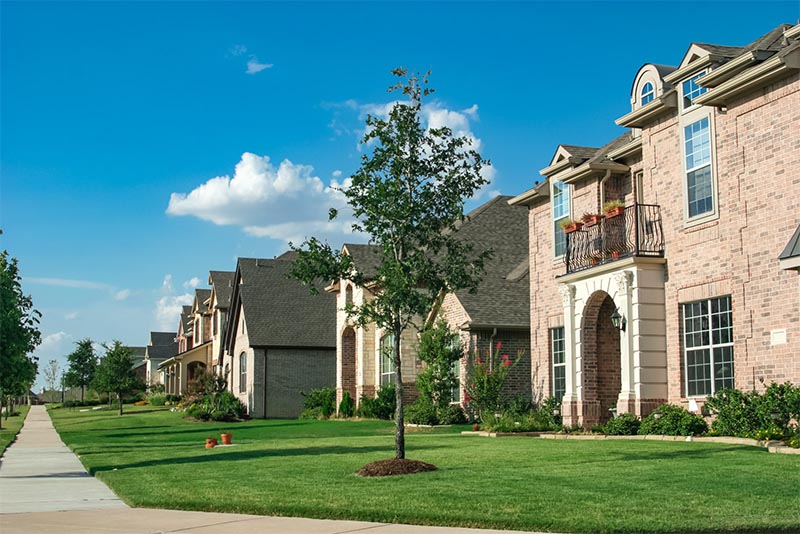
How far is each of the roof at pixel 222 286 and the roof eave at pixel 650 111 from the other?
122 feet

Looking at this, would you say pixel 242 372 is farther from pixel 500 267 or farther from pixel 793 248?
pixel 793 248

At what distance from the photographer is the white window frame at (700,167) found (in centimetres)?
2005

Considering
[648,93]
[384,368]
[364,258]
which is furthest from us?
[364,258]

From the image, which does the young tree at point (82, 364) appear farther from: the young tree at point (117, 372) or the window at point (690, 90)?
the window at point (690, 90)

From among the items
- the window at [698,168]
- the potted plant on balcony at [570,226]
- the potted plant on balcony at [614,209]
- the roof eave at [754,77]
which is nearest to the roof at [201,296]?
the potted plant on balcony at [570,226]

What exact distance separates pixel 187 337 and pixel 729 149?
61.0 m

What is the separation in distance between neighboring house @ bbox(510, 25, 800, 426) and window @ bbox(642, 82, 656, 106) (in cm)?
3

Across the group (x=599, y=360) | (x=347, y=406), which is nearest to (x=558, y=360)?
(x=599, y=360)

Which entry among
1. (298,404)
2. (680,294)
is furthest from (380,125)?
(298,404)

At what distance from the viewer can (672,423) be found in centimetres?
2012

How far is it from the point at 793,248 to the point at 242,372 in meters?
35.9

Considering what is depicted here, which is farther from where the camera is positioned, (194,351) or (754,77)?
(194,351)

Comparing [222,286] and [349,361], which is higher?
[222,286]

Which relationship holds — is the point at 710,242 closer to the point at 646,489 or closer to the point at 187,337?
the point at 646,489
